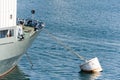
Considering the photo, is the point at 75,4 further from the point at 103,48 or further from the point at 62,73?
the point at 62,73

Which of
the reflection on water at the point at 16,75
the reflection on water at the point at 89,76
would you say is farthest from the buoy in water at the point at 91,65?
the reflection on water at the point at 16,75

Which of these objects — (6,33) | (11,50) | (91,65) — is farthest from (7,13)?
(91,65)

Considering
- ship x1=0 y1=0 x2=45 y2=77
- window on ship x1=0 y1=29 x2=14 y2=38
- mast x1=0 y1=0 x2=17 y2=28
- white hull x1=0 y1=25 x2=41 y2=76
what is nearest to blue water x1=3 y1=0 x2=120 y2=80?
white hull x1=0 y1=25 x2=41 y2=76

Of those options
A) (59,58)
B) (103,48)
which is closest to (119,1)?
(103,48)

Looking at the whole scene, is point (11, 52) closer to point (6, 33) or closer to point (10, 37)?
point (10, 37)

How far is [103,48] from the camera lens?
8025cm

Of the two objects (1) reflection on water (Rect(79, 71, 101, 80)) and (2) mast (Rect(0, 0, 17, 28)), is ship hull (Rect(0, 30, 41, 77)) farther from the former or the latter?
(1) reflection on water (Rect(79, 71, 101, 80))

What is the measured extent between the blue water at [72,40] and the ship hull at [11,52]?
1387 millimetres

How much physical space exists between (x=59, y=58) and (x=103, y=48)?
38.2 ft

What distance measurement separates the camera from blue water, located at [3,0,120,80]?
64.5 meters

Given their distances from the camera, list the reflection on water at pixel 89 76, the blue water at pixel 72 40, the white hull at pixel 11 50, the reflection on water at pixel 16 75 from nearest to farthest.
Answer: the white hull at pixel 11 50, the reflection on water at pixel 16 75, the reflection on water at pixel 89 76, the blue water at pixel 72 40

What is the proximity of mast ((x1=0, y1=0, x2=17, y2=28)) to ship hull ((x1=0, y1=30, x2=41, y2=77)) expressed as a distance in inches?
86.3

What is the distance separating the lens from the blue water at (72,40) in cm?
6450

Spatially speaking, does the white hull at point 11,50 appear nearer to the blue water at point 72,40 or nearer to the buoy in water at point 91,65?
the blue water at point 72,40
